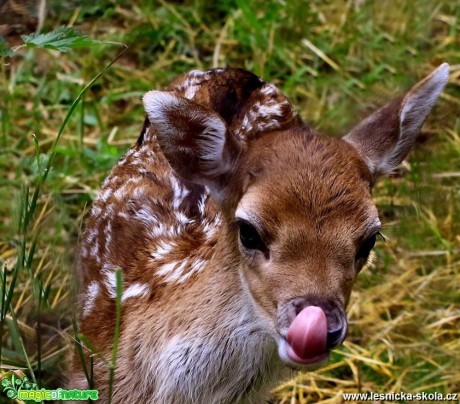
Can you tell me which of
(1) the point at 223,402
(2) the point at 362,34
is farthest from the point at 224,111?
(2) the point at 362,34

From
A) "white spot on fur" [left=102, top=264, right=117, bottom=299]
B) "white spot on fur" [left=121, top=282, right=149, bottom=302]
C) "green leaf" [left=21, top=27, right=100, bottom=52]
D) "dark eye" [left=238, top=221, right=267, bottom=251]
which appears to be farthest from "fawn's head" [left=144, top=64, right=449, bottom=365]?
"white spot on fur" [left=102, top=264, right=117, bottom=299]

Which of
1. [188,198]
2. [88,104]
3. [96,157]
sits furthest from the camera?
[88,104]

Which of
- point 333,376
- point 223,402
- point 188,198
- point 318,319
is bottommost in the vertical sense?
point 333,376

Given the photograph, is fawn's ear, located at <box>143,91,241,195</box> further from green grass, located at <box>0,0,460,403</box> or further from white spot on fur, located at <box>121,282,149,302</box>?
green grass, located at <box>0,0,460,403</box>

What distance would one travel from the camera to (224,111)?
3.56 m

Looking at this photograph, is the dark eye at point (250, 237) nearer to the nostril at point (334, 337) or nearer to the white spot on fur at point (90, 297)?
the nostril at point (334, 337)

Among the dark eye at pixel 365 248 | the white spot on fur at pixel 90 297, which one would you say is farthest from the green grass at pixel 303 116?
the dark eye at pixel 365 248

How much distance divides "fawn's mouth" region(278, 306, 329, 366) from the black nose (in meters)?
0.01

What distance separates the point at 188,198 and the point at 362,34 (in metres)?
2.62

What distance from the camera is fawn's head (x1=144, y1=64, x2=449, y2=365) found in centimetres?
245

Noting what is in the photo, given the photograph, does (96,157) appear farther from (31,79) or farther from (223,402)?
(223,402)

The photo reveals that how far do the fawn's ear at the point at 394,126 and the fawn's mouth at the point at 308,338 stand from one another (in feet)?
2.34

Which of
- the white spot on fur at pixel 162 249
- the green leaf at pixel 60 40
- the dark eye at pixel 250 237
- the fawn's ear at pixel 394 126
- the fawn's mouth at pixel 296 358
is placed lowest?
the white spot on fur at pixel 162 249

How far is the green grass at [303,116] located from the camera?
3.91 m
